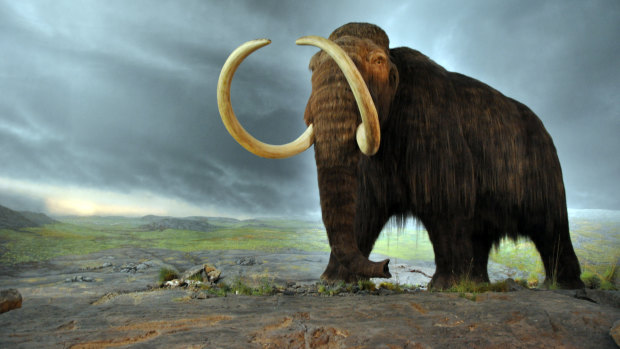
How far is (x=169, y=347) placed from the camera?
1.52 metres

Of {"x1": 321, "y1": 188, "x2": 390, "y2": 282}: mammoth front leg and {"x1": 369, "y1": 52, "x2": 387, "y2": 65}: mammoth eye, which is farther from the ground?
{"x1": 369, "y1": 52, "x2": 387, "y2": 65}: mammoth eye

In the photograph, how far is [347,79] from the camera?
2.95 meters

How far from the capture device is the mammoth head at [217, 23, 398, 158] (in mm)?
2975

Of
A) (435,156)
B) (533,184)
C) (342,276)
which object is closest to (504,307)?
(435,156)

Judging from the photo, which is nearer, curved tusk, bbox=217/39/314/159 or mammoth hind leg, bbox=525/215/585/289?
curved tusk, bbox=217/39/314/159

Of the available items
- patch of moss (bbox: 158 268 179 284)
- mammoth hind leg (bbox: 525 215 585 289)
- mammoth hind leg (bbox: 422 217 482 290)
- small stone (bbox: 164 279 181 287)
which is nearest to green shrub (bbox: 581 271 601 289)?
mammoth hind leg (bbox: 525 215 585 289)

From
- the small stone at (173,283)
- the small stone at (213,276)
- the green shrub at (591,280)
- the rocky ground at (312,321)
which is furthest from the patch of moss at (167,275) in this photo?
the green shrub at (591,280)

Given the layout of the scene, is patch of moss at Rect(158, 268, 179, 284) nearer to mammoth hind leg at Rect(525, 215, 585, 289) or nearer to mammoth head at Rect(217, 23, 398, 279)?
mammoth head at Rect(217, 23, 398, 279)

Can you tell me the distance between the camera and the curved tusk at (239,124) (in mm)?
3045

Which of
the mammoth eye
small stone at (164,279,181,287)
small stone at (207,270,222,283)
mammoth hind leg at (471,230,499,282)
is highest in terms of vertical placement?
the mammoth eye

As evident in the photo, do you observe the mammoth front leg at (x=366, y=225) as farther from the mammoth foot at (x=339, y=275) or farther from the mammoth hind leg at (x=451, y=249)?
the mammoth hind leg at (x=451, y=249)

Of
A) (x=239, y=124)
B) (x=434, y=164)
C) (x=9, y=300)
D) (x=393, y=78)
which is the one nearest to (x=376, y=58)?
(x=393, y=78)

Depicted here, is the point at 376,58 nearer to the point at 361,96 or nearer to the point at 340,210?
the point at 361,96

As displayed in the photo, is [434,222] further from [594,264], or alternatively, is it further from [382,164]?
[594,264]
